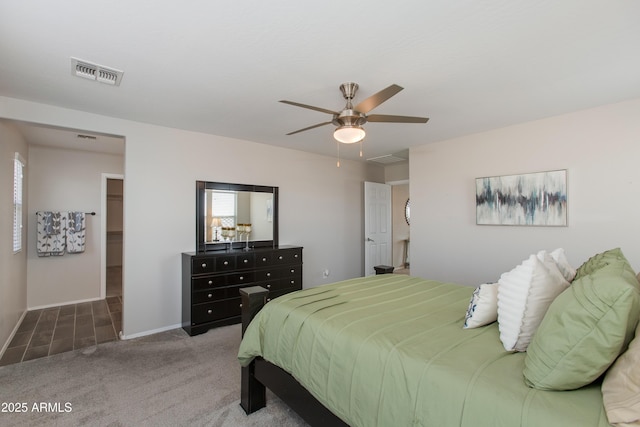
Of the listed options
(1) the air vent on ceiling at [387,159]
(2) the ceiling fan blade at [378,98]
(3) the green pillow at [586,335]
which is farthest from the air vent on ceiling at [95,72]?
(1) the air vent on ceiling at [387,159]

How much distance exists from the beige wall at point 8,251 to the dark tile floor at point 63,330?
0.14m

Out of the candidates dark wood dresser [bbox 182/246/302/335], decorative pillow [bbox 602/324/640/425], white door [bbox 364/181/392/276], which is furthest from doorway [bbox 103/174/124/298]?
decorative pillow [bbox 602/324/640/425]

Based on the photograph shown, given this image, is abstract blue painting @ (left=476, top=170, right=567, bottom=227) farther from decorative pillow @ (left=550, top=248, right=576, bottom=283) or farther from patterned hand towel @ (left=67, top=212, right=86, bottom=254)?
patterned hand towel @ (left=67, top=212, right=86, bottom=254)

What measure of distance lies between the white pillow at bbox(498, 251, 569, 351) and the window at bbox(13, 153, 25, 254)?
4753mm

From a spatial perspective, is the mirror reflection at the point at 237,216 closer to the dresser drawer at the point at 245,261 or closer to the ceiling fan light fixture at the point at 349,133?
the dresser drawer at the point at 245,261

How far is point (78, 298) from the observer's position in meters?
4.82

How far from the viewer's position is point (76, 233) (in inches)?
187

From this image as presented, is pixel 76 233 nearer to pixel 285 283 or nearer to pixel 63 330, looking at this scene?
pixel 63 330

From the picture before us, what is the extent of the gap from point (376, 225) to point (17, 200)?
5.16 metres

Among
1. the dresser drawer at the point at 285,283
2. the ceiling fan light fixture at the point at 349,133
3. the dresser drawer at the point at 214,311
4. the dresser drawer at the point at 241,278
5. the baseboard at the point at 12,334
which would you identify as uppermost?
the ceiling fan light fixture at the point at 349,133

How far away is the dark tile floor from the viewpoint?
9.93 ft

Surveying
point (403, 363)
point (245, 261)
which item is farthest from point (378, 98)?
point (245, 261)

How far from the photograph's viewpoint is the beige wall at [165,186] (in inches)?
133

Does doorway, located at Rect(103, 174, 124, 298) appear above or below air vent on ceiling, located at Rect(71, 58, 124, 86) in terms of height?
below
